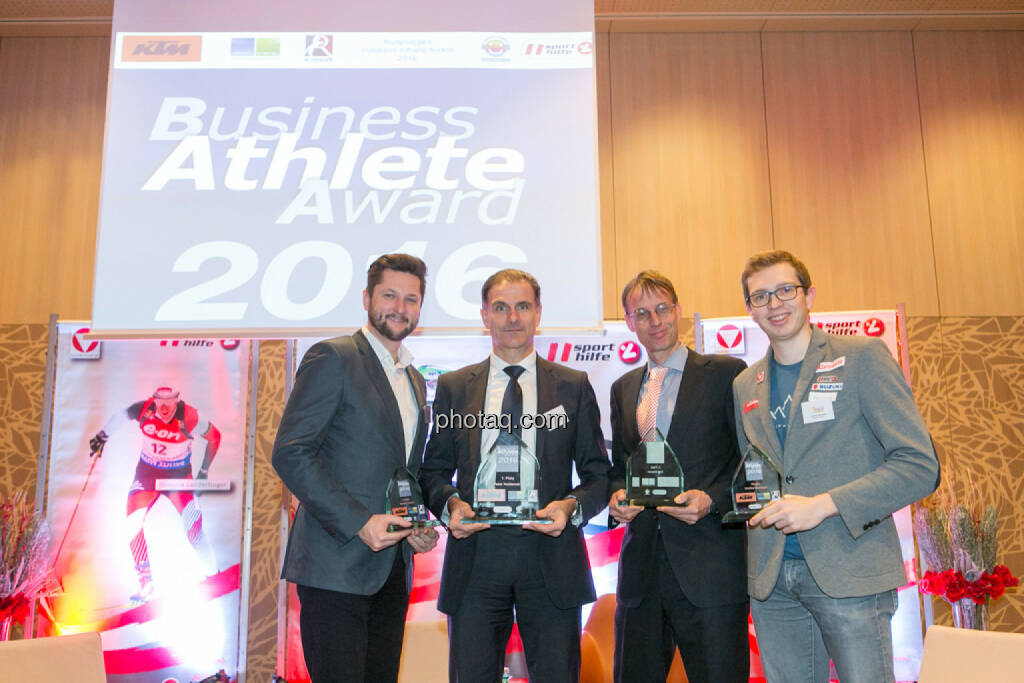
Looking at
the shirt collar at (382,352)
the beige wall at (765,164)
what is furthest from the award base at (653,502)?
the beige wall at (765,164)

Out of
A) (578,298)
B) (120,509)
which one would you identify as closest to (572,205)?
(578,298)

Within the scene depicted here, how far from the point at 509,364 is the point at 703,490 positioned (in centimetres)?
79

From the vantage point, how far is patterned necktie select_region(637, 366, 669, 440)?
266 centimetres

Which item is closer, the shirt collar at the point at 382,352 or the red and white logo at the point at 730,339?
the shirt collar at the point at 382,352

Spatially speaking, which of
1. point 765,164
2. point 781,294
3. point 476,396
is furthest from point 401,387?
point 765,164

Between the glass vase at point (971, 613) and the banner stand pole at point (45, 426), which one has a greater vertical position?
the banner stand pole at point (45, 426)

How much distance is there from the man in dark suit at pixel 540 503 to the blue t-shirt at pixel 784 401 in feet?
2.02

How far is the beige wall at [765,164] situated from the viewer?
17.6ft

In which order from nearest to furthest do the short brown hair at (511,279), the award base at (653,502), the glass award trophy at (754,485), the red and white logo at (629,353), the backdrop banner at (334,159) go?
1. the glass award trophy at (754,485)
2. the award base at (653,502)
3. the short brown hair at (511,279)
4. the backdrop banner at (334,159)
5. the red and white logo at (629,353)

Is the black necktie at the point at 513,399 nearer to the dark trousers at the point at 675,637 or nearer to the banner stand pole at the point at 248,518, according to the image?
the dark trousers at the point at 675,637

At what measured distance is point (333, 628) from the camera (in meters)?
2.21

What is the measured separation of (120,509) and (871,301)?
5.24m

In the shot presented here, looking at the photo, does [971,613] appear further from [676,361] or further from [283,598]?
[283,598]

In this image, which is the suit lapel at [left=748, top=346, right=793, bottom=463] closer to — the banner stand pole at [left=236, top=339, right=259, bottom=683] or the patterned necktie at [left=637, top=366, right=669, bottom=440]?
the patterned necktie at [left=637, top=366, right=669, bottom=440]
